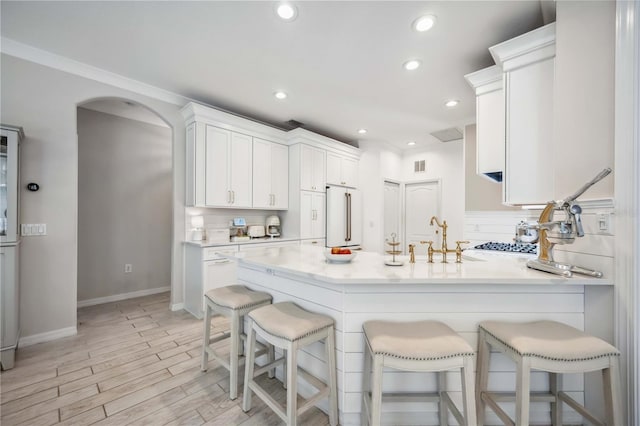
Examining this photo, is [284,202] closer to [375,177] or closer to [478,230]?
[375,177]

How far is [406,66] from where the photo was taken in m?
2.73

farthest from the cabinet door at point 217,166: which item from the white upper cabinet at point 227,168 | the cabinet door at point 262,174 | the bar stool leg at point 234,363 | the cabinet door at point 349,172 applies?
the cabinet door at point 349,172

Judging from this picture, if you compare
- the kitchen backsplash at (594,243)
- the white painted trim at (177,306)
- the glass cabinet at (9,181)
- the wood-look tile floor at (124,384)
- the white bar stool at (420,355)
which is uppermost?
the glass cabinet at (9,181)

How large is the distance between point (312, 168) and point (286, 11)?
2.70 metres

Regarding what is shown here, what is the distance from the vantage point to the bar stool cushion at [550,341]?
1.17 m

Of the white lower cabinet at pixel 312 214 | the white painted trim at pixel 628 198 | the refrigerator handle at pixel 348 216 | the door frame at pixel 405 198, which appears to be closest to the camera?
the white painted trim at pixel 628 198

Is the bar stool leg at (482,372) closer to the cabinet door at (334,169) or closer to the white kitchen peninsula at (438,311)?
the white kitchen peninsula at (438,311)

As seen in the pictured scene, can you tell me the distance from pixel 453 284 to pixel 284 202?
332 cm

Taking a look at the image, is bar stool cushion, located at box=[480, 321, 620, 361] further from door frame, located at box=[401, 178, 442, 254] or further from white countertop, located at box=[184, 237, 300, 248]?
door frame, located at box=[401, 178, 442, 254]

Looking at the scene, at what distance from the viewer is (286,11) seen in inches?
78.7

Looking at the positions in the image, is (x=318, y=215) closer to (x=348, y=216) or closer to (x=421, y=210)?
(x=348, y=216)

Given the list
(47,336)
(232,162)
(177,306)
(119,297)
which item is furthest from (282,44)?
(119,297)

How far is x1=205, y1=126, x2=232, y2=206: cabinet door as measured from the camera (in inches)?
138

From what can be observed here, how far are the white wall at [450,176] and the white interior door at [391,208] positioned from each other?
2.29 ft
